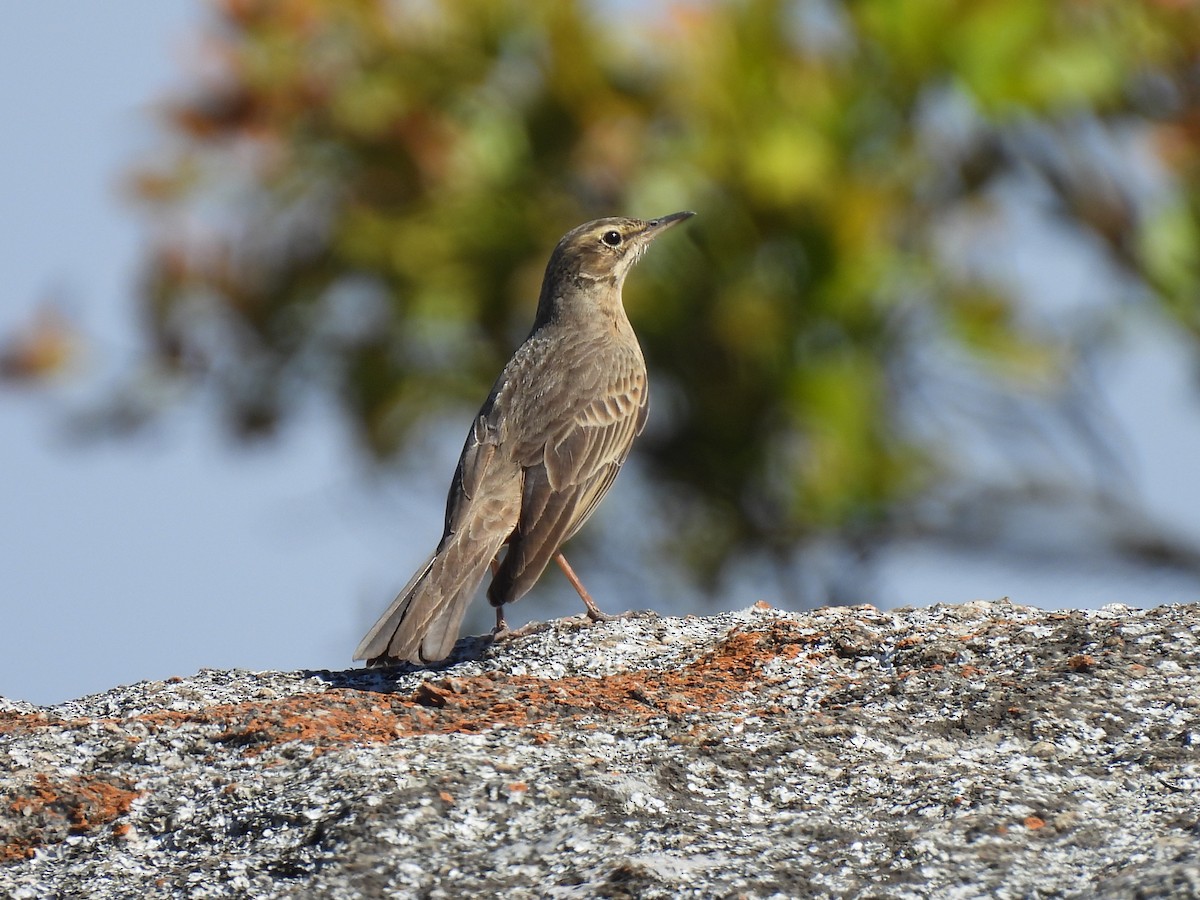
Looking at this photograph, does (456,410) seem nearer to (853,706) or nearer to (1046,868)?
(853,706)

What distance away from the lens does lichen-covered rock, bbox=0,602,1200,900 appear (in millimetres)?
2904

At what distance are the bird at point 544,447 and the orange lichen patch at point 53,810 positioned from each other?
1448 mm

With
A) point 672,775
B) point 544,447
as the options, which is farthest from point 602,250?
point 672,775

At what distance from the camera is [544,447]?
6.62m

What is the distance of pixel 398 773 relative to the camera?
3.29 metres

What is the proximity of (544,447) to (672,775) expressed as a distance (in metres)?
3.35

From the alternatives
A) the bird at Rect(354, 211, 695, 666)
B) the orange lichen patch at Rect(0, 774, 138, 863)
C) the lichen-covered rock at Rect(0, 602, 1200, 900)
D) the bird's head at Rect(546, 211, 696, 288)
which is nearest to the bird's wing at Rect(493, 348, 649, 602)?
the bird at Rect(354, 211, 695, 666)

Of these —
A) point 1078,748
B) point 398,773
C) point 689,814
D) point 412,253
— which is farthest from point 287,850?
point 412,253

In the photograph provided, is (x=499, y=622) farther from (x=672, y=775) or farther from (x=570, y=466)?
(x=672, y=775)

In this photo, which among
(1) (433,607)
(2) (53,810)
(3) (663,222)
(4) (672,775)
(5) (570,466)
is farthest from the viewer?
(3) (663,222)

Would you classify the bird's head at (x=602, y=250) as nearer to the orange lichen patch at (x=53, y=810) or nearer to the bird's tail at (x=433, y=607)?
the bird's tail at (x=433, y=607)

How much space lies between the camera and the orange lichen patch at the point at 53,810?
11.1 feet

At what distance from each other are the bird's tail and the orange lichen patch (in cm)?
140

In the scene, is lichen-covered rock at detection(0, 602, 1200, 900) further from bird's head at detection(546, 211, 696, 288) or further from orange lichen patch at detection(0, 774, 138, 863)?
bird's head at detection(546, 211, 696, 288)
